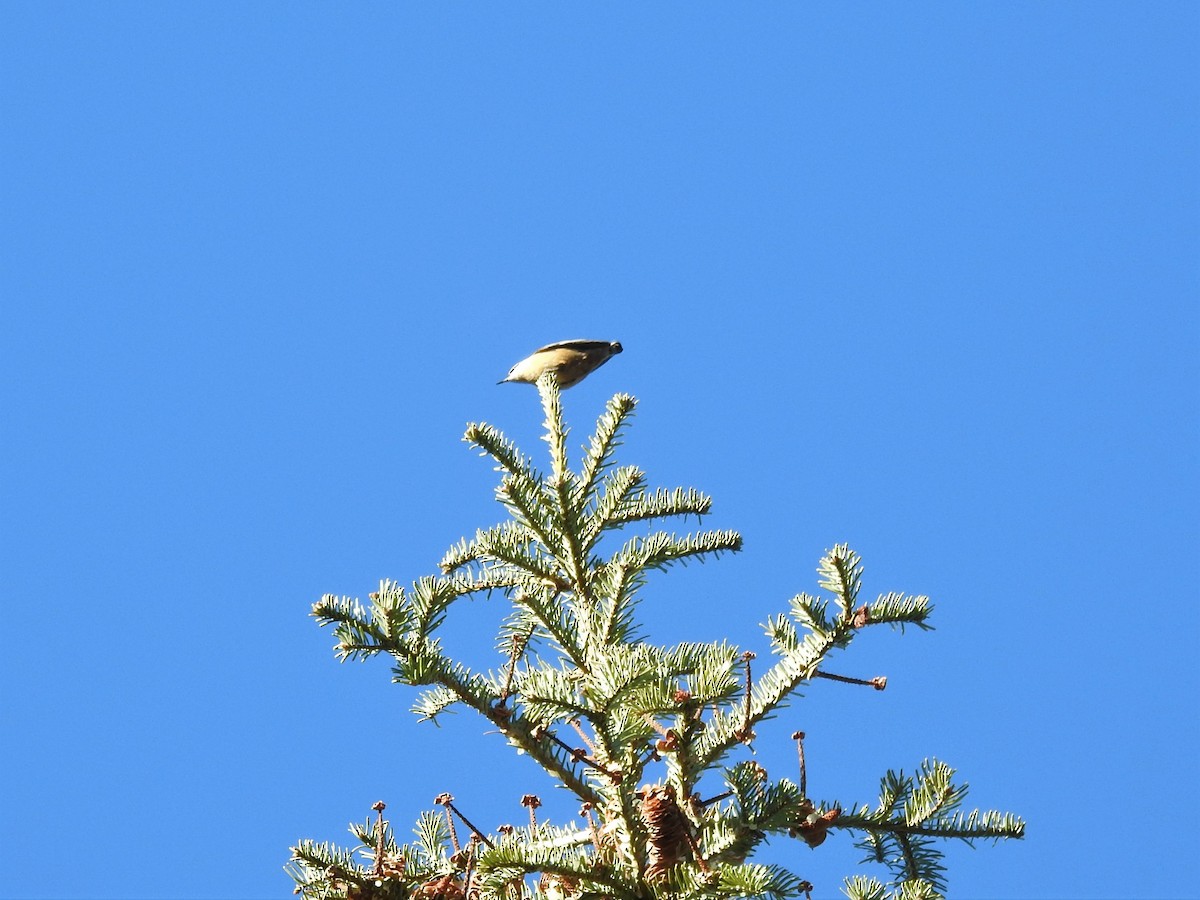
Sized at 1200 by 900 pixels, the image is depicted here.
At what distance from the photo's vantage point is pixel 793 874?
300 centimetres

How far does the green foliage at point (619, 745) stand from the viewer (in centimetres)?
300

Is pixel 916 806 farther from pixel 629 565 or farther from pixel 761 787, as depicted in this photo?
pixel 629 565

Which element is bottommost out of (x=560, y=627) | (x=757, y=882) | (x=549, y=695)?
(x=757, y=882)

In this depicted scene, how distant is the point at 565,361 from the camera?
14.0ft

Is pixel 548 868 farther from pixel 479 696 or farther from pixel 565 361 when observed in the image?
pixel 565 361

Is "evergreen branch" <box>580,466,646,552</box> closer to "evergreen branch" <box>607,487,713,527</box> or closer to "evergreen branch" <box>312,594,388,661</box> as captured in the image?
"evergreen branch" <box>607,487,713,527</box>

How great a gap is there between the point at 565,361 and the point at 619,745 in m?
1.63

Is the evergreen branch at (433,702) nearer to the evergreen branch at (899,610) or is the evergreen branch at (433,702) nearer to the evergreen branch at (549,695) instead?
the evergreen branch at (549,695)

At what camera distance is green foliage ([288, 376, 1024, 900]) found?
9.83ft

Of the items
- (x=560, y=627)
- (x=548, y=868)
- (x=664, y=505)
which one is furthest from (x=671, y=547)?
(x=548, y=868)

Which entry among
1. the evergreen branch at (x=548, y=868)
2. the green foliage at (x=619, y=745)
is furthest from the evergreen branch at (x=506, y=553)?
the evergreen branch at (x=548, y=868)

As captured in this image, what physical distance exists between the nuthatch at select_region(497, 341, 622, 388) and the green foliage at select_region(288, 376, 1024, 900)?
0.57 metres

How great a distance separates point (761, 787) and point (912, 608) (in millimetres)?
635

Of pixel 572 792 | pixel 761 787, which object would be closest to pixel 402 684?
pixel 572 792
